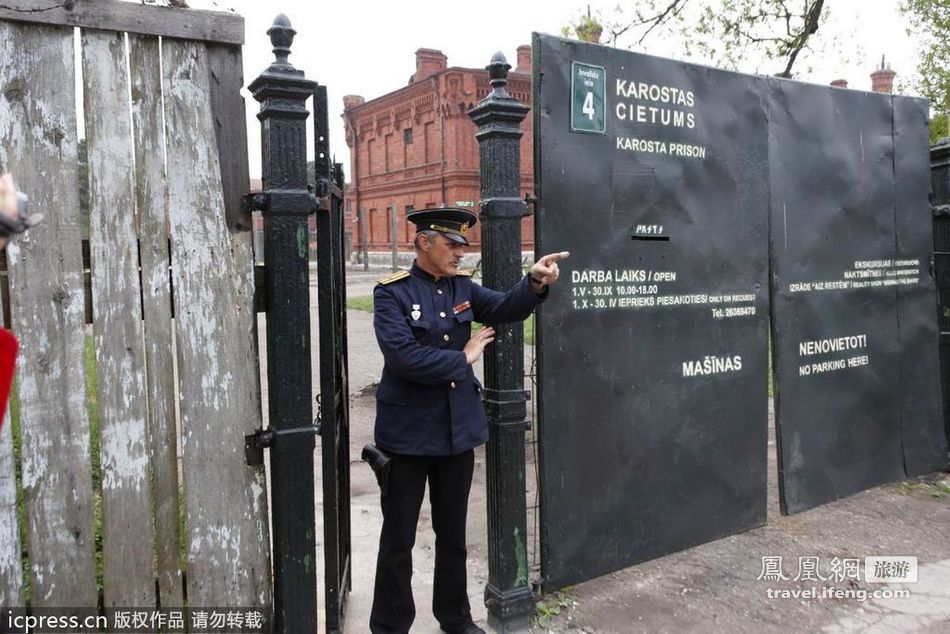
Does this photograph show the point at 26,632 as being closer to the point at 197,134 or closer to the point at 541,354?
the point at 197,134

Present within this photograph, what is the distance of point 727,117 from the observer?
13.6 feet

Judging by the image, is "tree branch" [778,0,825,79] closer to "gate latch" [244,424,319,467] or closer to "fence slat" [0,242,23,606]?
"gate latch" [244,424,319,467]

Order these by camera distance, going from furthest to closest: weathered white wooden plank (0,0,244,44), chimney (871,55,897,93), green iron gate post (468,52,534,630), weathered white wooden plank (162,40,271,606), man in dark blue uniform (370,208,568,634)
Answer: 1. chimney (871,55,897,93)
2. green iron gate post (468,52,534,630)
3. man in dark blue uniform (370,208,568,634)
4. weathered white wooden plank (162,40,271,606)
5. weathered white wooden plank (0,0,244,44)

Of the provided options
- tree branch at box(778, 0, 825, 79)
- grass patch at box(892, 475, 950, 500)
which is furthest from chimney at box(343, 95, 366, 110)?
grass patch at box(892, 475, 950, 500)

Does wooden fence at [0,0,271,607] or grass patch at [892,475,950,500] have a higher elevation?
wooden fence at [0,0,271,607]

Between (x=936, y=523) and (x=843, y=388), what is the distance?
951mm

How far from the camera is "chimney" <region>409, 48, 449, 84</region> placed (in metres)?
35.3

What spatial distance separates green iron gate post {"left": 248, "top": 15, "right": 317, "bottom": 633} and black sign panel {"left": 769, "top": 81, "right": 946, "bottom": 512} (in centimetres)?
293

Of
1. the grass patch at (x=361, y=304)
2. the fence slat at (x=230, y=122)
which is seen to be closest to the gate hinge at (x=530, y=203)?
the fence slat at (x=230, y=122)

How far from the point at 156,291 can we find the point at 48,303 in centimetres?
30

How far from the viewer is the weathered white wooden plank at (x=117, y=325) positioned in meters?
2.31

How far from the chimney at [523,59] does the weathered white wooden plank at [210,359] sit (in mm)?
31549

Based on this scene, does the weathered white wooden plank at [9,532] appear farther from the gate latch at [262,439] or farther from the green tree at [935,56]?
the green tree at [935,56]

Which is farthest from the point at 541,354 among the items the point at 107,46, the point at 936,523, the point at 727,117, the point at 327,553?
the point at 936,523
